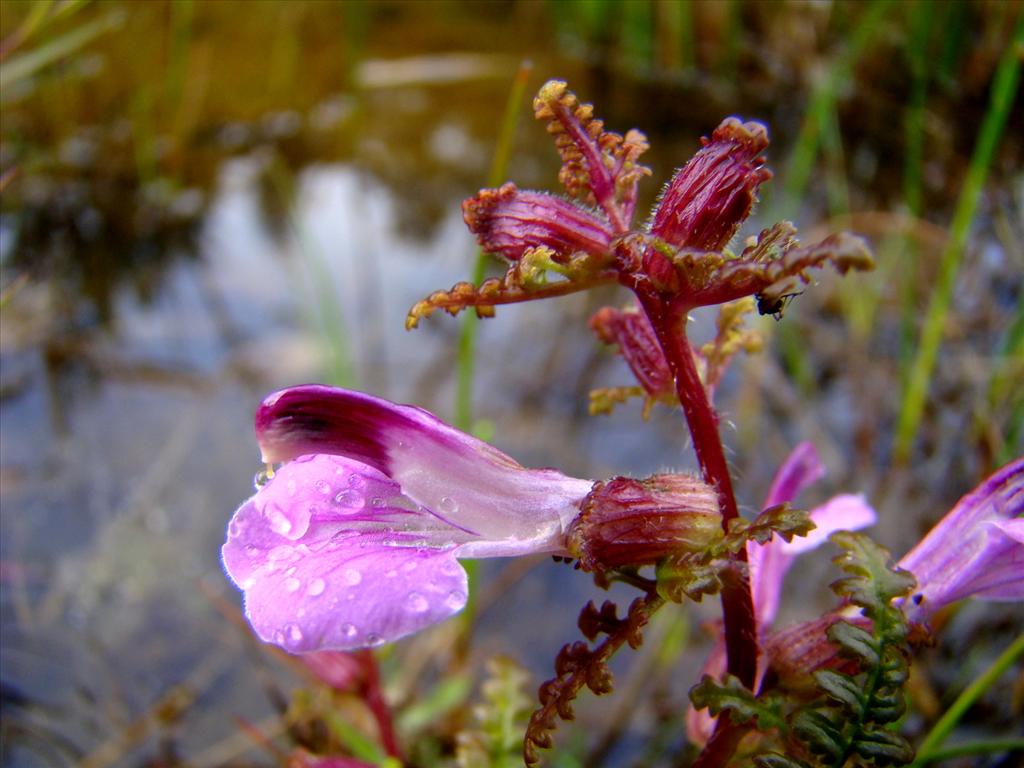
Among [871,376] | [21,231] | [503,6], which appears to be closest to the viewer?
[871,376]

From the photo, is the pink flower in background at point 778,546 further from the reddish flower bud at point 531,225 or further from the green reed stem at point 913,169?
the green reed stem at point 913,169

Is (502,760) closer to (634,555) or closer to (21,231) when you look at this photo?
(634,555)

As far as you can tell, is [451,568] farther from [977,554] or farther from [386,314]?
[386,314]

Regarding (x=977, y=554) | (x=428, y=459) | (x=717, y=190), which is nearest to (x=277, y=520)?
(x=428, y=459)

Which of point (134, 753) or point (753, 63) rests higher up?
point (753, 63)

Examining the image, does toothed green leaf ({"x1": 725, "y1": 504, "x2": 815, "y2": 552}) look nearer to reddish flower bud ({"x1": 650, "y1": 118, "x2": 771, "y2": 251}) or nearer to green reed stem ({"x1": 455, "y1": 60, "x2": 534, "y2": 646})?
reddish flower bud ({"x1": 650, "y1": 118, "x2": 771, "y2": 251})

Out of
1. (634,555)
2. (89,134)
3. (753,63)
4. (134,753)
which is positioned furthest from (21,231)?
(753,63)

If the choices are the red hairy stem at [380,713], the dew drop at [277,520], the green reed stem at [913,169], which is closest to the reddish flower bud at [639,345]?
the dew drop at [277,520]
